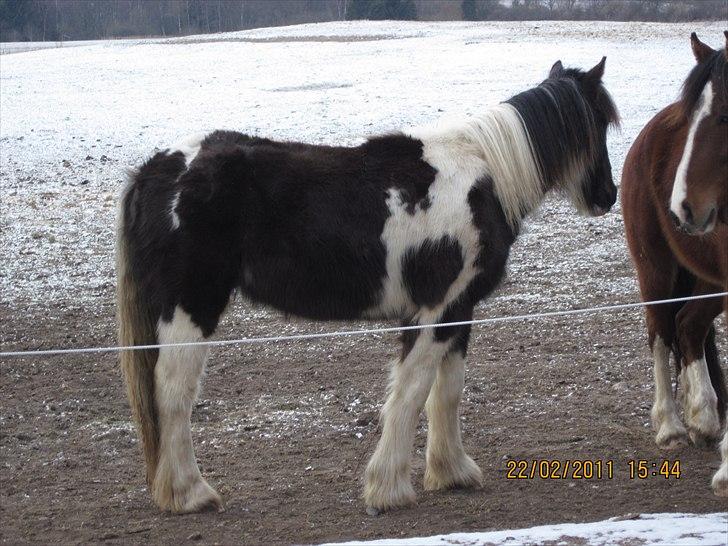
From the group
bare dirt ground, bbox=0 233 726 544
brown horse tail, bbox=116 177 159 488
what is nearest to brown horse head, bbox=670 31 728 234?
bare dirt ground, bbox=0 233 726 544

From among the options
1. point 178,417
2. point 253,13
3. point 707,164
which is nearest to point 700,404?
point 707,164

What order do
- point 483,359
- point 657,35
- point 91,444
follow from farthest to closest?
point 657,35 < point 483,359 < point 91,444

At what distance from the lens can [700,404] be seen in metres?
5.29

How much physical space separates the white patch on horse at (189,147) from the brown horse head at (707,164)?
228 centimetres

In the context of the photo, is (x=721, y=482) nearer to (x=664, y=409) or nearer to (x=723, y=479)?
(x=723, y=479)

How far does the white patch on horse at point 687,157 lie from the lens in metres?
3.96

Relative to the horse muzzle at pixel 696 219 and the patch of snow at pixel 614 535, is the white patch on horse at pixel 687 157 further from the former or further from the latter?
the patch of snow at pixel 614 535

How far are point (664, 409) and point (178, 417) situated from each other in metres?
2.79

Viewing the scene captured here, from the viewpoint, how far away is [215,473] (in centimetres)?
509

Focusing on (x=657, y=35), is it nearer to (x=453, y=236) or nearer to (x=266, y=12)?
(x=453, y=236)

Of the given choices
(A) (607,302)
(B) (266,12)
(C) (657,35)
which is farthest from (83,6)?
(A) (607,302)

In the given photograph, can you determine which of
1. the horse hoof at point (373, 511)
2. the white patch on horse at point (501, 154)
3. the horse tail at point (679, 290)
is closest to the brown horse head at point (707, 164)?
the white patch on horse at point (501, 154)

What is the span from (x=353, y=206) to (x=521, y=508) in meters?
1.70

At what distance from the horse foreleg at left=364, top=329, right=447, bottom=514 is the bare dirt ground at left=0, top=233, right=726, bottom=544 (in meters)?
0.11
